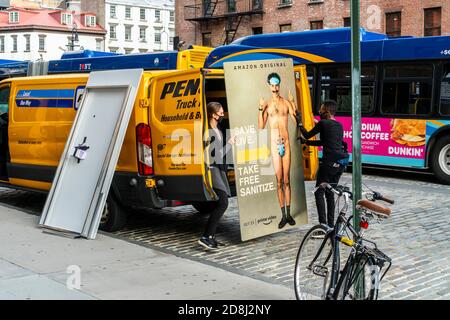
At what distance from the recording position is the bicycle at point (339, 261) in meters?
4.82

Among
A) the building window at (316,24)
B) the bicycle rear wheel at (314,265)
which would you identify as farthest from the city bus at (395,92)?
the building window at (316,24)

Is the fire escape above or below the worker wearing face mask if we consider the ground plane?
above

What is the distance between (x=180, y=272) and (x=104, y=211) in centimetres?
254

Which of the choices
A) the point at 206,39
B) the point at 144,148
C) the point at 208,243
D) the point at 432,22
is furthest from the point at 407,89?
the point at 206,39

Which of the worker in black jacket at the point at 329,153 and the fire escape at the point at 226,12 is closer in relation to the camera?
the worker in black jacket at the point at 329,153

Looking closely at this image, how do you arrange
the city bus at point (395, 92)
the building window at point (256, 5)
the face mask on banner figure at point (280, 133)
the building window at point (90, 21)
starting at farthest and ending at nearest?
the building window at point (90, 21), the building window at point (256, 5), the city bus at point (395, 92), the face mask on banner figure at point (280, 133)

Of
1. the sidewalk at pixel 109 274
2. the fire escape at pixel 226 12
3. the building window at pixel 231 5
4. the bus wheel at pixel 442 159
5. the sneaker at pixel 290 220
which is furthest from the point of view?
the building window at pixel 231 5

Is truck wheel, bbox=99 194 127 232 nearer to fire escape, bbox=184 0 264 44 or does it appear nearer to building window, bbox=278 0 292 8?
building window, bbox=278 0 292 8

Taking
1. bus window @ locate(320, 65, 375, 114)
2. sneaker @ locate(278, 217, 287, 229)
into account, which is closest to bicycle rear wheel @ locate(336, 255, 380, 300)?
sneaker @ locate(278, 217, 287, 229)

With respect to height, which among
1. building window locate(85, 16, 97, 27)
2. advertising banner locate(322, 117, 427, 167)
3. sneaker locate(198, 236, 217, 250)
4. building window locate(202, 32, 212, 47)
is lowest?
sneaker locate(198, 236, 217, 250)

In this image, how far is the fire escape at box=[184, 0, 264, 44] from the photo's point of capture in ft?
138

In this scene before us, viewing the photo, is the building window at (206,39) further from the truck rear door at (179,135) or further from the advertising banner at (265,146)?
the truck rear door at (179,135)

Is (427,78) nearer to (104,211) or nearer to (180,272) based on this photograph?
(104,211)

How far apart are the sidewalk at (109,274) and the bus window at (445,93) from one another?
8.78 meters
